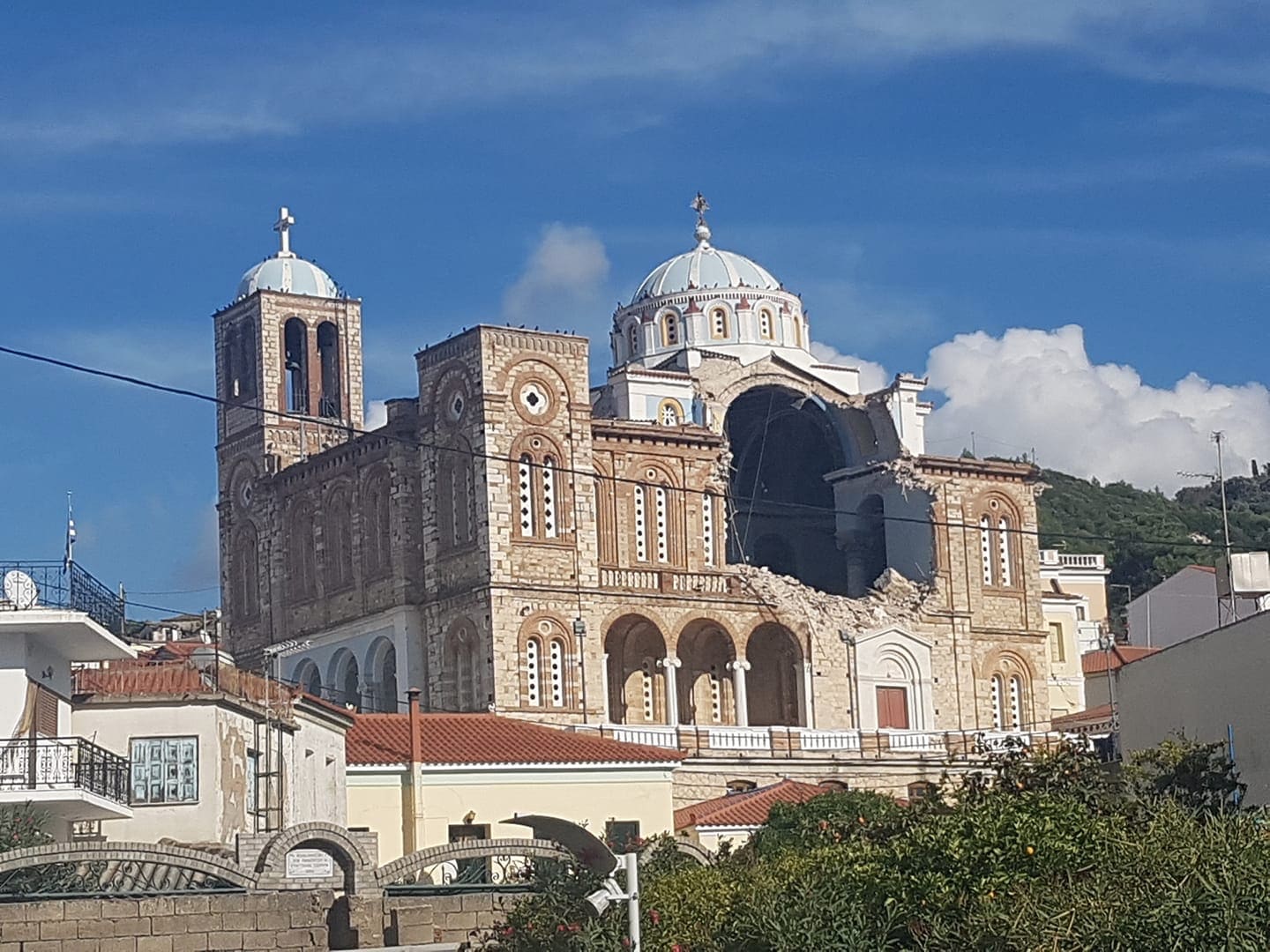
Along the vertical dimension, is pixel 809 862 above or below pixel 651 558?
below

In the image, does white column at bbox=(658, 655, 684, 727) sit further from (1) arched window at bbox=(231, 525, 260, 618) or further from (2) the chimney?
(2) the chimney

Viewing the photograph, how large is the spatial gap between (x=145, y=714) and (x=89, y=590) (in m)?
2.91

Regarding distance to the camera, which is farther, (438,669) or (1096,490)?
(1096,490)

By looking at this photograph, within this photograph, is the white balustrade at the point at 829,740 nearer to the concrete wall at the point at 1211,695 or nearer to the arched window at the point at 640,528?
the arched window at the point at 640,528

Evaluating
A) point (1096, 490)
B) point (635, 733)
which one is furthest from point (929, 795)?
point (1096, 490)

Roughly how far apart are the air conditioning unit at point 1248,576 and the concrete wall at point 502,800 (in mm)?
13767

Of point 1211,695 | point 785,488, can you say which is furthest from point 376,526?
point 1211,695

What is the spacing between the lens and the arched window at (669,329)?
2901 inches

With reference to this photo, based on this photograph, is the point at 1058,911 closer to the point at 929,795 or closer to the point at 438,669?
the point at 929,795

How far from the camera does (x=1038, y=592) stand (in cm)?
7069

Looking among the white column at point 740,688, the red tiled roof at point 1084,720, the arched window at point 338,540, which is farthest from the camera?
the arched window at point 338,540

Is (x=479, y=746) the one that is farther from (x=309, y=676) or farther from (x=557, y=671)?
(x=309, y=676)

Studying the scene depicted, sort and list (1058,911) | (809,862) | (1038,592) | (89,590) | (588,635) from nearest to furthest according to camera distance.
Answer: (1058,911) → (809,862) → (89,590) → (588,635) → (1038,592)

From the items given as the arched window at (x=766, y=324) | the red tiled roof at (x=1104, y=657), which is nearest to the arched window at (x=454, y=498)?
the arched window at (x=766, y=324)
